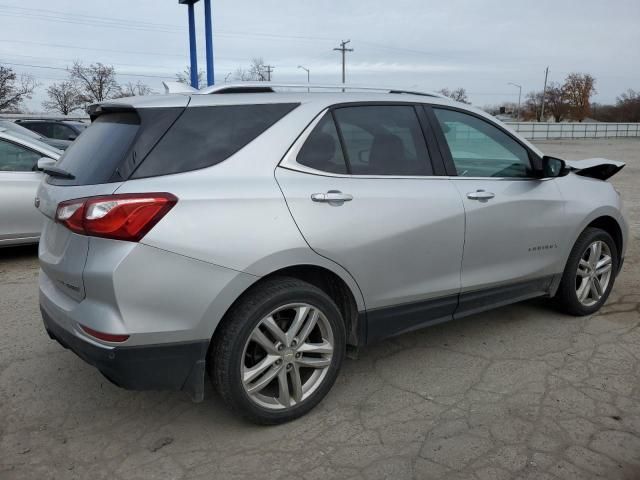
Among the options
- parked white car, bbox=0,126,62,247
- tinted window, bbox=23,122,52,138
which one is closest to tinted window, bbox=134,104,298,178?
parked white car, bbox=0,126,62,247

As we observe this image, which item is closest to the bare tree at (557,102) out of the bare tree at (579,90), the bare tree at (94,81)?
the bare tree at (579,90)

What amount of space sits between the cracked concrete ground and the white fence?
4916 centimetres

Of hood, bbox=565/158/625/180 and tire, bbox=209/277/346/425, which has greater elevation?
hood, bbox=565/158/625/180

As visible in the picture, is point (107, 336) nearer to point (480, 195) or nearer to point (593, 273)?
point (480, 195)

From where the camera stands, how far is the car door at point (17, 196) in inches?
242

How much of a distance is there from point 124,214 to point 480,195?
2124 millimetres

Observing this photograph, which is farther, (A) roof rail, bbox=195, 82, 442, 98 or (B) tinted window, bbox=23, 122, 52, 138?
(B) tinted window, bbox=23, 122, 52, 138

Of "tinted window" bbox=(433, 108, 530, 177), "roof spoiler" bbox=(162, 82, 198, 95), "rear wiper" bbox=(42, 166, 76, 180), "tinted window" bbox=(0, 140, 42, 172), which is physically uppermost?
"roof spoiler" bbox=(162, 82, 198, 95)

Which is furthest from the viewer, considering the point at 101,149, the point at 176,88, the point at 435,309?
the point at 435,309

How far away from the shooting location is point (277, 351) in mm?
2826

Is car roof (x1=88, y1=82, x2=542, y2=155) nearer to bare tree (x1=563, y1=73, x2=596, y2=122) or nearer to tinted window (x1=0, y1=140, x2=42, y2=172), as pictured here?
tinted window (x1=0, y1=140, x2=42, y2=172)

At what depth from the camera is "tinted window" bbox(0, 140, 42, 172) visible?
6328 millimetres

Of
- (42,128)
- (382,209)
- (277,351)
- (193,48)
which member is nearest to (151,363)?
(277,351)

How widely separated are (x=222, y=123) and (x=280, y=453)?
1623mm
